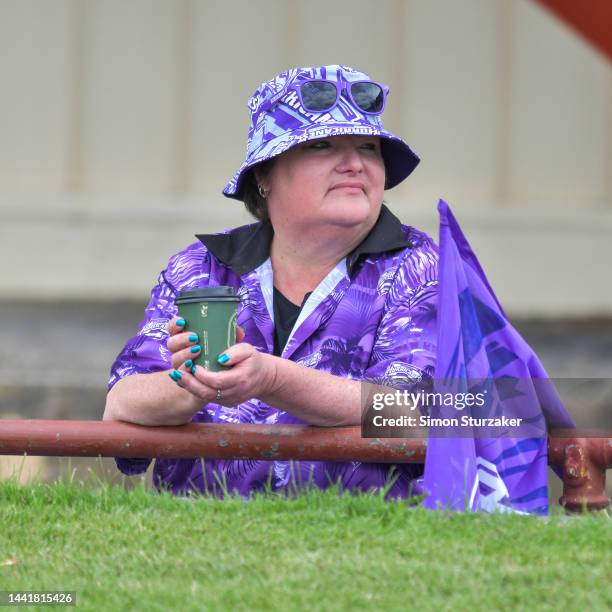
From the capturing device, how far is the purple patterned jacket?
13.3ft

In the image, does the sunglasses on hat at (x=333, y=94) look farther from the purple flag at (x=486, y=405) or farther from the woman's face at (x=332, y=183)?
the purple flag at (x=486, y=405)

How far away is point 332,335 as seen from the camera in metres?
4.13

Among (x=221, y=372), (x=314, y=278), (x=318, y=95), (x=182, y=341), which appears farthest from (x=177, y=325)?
(x=318, y=95)

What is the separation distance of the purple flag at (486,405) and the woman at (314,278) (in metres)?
0.19

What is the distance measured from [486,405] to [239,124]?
642 cm

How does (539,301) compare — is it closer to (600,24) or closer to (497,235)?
(497,235)

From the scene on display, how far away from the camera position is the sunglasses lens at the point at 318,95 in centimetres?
417

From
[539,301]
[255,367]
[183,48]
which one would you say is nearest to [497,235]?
[539,301]

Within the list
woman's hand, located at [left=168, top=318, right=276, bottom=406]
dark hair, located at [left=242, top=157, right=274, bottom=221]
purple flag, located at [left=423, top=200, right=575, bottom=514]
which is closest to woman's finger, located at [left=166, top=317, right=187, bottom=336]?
woman's hand, located at [left=168, top=318, right=276, bottom=406]

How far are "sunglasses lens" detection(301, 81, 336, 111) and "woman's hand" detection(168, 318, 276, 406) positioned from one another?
0.86 metres

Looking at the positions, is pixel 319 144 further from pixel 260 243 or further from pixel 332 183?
pixel 260 243

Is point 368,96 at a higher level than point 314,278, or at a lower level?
higher

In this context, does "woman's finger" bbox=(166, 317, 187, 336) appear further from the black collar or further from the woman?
the black collar

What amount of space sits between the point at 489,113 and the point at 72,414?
356 centimetres
